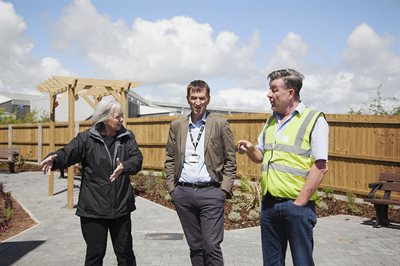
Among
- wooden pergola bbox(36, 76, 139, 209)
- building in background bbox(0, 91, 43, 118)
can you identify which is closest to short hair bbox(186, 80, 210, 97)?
wooden pergola bbox(36, 76, 139, 209)

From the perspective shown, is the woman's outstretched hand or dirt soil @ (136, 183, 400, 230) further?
dirt soil @ (136, 183, 400, 230)

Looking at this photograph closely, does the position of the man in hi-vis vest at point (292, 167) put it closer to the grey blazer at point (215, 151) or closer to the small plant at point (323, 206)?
the grey blazer at point (215, 151)

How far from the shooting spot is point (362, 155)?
8641 mm

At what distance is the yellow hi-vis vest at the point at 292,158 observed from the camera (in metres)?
2.85

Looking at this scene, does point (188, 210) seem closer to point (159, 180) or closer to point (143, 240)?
point (143, 240)

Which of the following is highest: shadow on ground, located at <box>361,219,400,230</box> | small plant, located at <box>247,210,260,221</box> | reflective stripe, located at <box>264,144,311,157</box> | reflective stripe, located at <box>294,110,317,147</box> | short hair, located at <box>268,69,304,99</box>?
short hair, located at <box>268,69,304,99</box>

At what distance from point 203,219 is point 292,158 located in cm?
117

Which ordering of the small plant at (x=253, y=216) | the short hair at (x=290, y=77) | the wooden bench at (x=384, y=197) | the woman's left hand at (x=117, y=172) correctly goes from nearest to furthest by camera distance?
the short hair at (x=290, y=77), the woman's left hand at (x=117, y=172), the wooden bench at (x=384, y=197), the small plant at (x=253, y=216)

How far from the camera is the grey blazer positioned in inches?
144

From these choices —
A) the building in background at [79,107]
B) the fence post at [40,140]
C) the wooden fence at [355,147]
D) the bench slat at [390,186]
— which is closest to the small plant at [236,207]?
the wooden fence at [355,147]

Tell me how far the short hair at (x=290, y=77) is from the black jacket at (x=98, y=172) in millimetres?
1533

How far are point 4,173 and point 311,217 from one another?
15351mm

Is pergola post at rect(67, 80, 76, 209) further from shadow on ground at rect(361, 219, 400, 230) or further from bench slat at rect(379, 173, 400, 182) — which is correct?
bench slat at rect(379, 173, 400, 182)

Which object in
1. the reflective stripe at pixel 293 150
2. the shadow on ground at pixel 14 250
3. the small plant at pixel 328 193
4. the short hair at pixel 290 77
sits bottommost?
the shadow on ground at pixel 14 250
